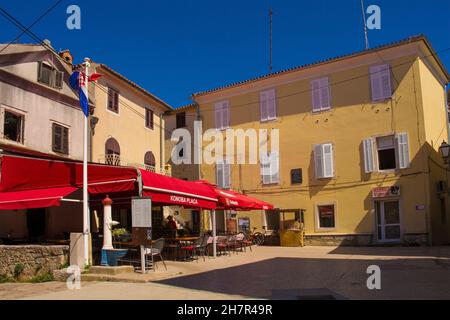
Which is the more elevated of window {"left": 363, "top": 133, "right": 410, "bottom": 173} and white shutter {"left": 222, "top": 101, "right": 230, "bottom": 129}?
white shutter {"left": 222, "top": 101, "right": 230, "bottom": 129}

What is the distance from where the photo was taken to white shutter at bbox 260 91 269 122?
25.7m

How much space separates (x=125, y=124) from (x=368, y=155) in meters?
11.5

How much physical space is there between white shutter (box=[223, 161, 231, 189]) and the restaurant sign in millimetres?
8228

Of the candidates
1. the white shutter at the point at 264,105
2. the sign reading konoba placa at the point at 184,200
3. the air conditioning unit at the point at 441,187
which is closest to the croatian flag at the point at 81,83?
the sign reading konoba placa at the point at 184,200

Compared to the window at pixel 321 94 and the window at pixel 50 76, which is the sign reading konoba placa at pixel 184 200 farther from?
the window at pixel 321 94

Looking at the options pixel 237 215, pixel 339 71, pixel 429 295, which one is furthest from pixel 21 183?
pixel 339 71

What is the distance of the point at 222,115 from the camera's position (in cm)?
2738

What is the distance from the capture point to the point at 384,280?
10.1 meters

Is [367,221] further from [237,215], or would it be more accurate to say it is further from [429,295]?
[429,295]

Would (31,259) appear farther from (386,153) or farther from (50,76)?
(386,153)

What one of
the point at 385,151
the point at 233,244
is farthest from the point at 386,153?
the point at 233,244

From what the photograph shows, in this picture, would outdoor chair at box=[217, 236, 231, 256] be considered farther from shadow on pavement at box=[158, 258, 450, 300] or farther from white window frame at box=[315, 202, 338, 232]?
white window frame at box=[315, 202, 338, 232]

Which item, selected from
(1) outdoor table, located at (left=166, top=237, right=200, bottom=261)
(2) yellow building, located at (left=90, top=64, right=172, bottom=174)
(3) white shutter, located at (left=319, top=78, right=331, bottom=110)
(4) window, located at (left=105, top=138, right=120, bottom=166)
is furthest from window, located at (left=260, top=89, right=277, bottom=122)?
(1) outdoor table, located at (left=166, top=237, right=200, bottom=261)

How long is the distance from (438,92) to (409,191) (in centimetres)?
644
